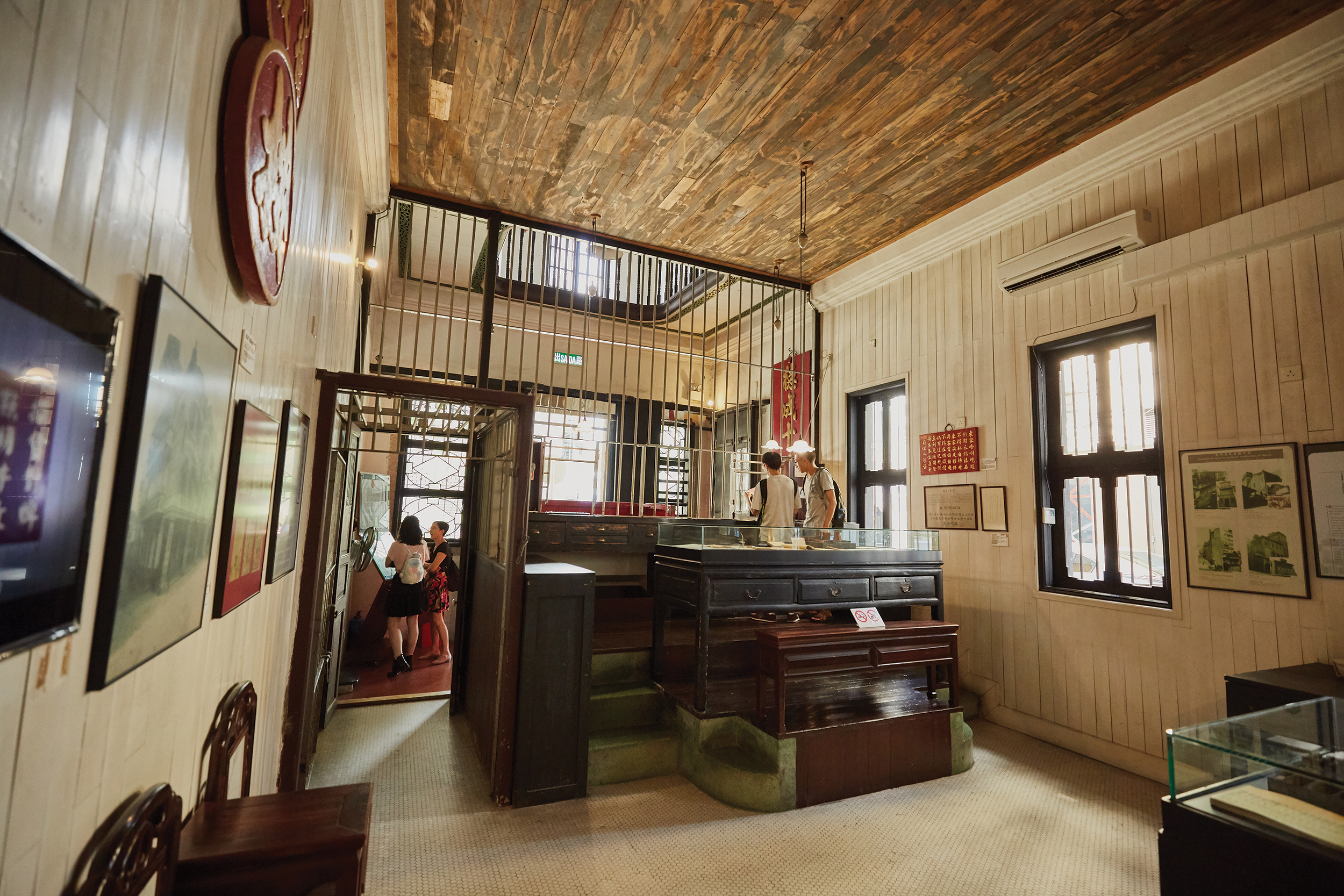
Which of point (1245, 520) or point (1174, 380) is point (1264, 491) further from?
point (1174, 380)

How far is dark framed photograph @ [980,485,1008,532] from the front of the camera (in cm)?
482

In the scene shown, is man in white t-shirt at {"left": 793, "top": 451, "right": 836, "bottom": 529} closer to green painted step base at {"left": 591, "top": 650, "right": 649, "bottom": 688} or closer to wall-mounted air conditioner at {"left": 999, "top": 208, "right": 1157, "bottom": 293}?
green painted step base at {"left": 591, "top": 650, "right": 649, "bottom": 688}

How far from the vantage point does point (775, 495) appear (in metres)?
4.56

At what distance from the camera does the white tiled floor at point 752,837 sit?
8.63ft

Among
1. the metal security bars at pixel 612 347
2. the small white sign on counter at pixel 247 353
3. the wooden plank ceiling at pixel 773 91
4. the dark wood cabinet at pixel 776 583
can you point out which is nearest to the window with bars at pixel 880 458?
the metal security bars at pixel 612 347

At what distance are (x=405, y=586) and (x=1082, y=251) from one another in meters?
6.11

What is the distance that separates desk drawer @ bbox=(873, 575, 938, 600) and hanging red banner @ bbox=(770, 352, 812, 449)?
9.38 feet

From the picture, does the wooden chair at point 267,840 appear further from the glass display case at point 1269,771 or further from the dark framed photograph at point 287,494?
the glass display case at point 1269,771

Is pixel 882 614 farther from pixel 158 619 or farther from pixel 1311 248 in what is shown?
pixel 158 619

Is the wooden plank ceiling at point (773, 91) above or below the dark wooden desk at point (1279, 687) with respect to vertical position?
above

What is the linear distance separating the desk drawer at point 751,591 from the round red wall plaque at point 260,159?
2.63 meters

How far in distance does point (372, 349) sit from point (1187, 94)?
794 centimetres

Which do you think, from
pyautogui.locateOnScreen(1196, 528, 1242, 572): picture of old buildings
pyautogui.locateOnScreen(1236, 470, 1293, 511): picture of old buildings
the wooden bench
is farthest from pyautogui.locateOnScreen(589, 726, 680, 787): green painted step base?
pyautogui.locateOnScreen(1236, 470, 1293, 511): picture of old buildings

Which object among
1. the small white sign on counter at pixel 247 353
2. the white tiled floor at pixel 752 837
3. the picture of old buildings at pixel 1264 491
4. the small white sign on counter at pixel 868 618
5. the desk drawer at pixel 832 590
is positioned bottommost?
the white tiled floor at pixel 752 837
